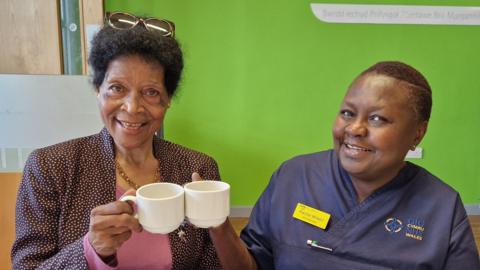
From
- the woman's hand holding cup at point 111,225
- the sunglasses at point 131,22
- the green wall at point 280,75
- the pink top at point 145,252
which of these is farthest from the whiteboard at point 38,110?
the green wall at point 280,75

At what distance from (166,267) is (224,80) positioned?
1955 millimetres

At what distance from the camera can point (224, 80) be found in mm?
2818

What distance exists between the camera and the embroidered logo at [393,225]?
97cm

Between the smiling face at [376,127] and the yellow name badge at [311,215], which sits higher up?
the smiling face at [376,127]

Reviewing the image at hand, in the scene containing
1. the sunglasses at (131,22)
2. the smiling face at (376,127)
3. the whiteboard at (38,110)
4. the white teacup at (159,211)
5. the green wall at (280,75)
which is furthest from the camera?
the green wall at (280,75)

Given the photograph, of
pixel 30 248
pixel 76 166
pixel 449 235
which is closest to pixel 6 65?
pixel 76 166

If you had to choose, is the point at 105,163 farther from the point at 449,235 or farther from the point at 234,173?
the point at 234,173

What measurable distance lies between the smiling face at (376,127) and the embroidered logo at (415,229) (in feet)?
0.44

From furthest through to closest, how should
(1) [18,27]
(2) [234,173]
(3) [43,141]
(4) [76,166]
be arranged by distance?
(2) [234,173]
(1) [18,27]
(3) [43,141]
(4) [76,166]

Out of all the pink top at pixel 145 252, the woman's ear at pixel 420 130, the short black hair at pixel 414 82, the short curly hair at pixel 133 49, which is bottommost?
the pink top at pixel 145 252

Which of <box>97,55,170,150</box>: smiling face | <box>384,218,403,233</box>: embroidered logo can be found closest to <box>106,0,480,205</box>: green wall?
<box>97,55,170,150</box>: smiling face

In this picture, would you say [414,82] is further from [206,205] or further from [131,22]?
[131,22]

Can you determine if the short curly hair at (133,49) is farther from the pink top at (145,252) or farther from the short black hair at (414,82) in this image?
the short black hair at (414,82)

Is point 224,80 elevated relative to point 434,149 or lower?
elevated
